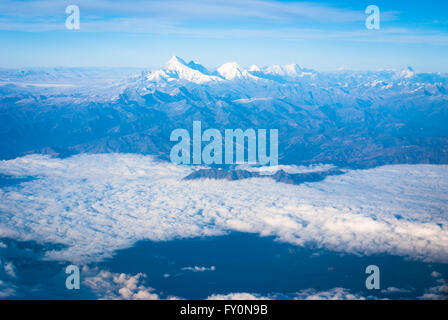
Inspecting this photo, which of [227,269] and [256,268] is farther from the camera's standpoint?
[256,268]

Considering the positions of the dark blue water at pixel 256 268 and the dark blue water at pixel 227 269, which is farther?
the dark blue water at pixel 256 268

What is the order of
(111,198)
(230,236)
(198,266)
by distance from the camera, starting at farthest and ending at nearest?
(111,198) < (230,236) < (198,266)

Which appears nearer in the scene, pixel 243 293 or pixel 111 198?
pixel 243 293

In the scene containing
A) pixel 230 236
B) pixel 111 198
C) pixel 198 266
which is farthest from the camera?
pixel 111 198

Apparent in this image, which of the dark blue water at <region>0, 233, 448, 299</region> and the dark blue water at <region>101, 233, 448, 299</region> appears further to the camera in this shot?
the dark blue water at <region>101, 233, 448, 299</region>

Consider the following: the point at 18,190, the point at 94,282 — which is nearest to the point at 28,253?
the point at 94,282

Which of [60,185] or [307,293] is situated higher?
[60,185]
